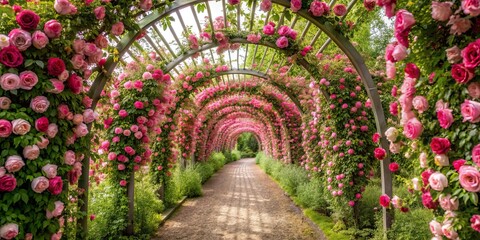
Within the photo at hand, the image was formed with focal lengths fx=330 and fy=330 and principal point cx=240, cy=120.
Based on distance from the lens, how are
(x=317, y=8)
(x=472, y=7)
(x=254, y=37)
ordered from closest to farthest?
(x=472, y=7) → (x=317, y=8) → (x=254, y=37)

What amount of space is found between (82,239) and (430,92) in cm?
350

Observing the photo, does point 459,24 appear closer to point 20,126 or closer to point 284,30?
point 20,126

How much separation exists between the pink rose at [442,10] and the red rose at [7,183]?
2.95 m

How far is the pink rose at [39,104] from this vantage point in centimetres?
245

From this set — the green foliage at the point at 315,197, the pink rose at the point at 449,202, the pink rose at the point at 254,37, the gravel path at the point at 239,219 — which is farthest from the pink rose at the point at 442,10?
the green foliage at the point at 315,197

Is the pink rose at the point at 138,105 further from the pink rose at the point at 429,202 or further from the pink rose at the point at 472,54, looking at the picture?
the pink rose at the point at 472,54

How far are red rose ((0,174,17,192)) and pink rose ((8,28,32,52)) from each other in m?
0.91

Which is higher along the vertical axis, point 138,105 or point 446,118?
point 138,105

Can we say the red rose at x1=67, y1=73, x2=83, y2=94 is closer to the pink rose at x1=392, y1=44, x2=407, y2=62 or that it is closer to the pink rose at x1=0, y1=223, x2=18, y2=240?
the pink rose at x1=0, y1=223, x2=18, y2=240

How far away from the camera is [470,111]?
1811 mm

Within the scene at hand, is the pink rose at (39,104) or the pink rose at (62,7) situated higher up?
the pink rose at (62,7)

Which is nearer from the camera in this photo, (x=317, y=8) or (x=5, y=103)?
(x=5, y=103)

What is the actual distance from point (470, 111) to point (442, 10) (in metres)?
0.63

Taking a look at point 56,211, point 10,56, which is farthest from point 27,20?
point 56,211
